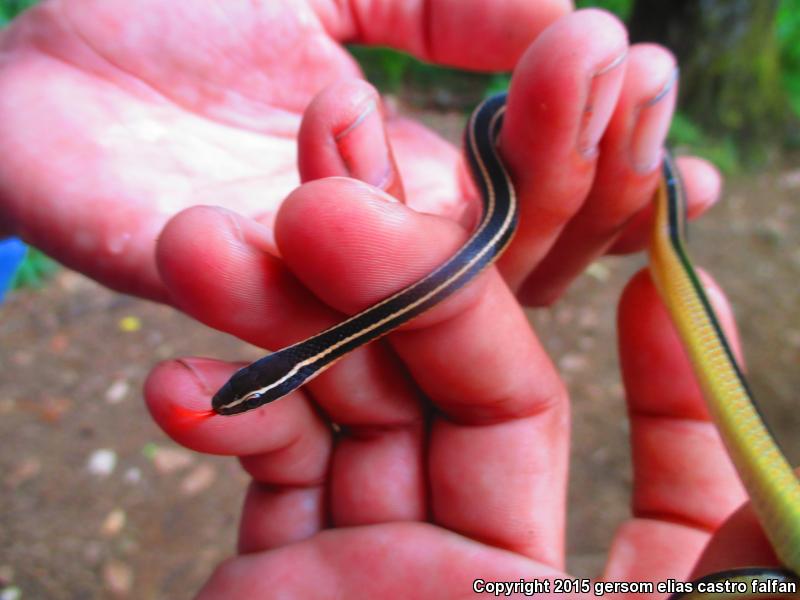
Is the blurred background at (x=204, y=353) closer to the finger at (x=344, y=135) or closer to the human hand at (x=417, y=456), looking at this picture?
the human hand at (x=417, y=456)

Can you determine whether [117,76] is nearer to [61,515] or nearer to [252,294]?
[252,294]

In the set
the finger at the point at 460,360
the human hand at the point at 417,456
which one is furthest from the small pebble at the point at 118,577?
the finger at the point at 460,360

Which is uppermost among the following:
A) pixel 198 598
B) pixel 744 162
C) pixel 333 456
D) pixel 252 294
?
pixel 252 294

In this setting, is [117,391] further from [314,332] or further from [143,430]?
[314,332]

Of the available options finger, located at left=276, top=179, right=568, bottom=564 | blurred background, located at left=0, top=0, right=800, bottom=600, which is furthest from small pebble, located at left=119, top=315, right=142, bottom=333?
finger, located at left=276, top=179, right=568, bottom=564

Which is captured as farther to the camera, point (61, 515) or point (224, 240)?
point (61, 515)

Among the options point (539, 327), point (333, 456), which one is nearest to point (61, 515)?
point (333, 456)

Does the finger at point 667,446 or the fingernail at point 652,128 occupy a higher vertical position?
the fingernail at point 652,128
